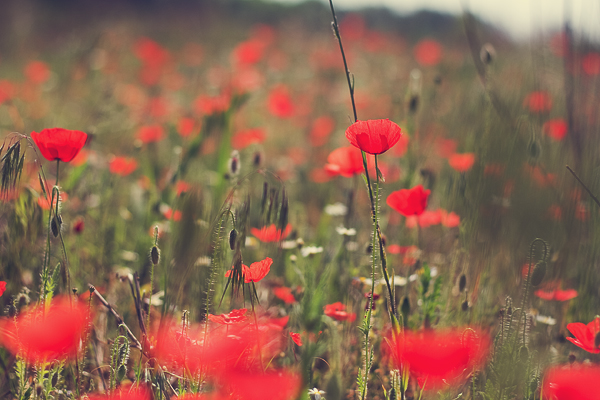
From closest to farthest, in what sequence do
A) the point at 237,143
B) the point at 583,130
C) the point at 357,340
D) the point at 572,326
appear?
the point at 572,326, the point at 357,340, the point at 583,130, the point at 237,143

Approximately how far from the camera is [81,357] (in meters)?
1.17

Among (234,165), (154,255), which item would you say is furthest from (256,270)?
(234,165)

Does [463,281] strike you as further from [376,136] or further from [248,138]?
[248,138]

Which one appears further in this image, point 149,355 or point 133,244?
point 133,244

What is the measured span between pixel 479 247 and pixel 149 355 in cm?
97

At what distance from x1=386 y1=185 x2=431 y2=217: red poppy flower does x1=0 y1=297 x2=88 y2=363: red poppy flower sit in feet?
2.91

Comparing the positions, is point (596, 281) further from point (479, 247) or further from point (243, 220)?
point (243, 220)

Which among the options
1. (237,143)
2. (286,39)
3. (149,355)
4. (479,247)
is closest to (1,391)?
(149,355)

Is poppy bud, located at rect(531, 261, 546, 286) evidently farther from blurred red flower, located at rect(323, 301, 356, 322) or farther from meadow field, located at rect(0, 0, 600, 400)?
blurred red flower, located at rect(323, 301, 356, 322)

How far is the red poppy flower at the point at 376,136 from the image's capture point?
106cm

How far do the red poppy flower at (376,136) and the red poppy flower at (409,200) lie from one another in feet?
1.12

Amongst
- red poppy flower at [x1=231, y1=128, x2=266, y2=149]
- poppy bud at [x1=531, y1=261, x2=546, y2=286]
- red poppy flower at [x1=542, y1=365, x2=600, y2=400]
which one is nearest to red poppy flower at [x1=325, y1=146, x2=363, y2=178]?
poppy bud at [x1=531, y1=261, x2=546, y2=286]

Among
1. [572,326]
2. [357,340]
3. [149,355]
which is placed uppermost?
[572,326]

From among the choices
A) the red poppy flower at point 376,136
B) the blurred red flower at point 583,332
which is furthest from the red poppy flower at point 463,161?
the red poppy flower at point 376,136
